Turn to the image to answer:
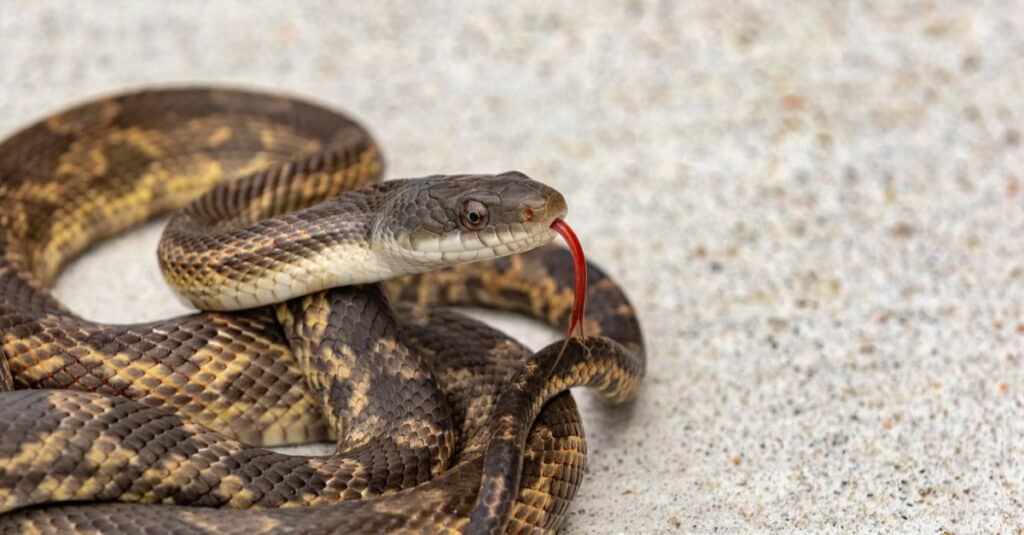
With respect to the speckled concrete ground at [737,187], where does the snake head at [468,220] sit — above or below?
above

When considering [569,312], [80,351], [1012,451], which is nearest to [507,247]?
[569,312]

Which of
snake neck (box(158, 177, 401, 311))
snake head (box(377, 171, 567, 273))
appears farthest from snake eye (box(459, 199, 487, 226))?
snake neck (box(158, 177, 401, 311))

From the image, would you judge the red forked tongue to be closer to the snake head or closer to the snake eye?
the snake head

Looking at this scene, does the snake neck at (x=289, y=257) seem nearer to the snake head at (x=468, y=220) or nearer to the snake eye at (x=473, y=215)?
the snake head at (x=468, y=220)

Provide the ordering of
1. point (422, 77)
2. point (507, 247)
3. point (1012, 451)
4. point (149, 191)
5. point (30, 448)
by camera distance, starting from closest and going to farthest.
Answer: point (30, 448) → point (507, 247) → point (1012, 451) → point (149, 191) → point (422, 77)

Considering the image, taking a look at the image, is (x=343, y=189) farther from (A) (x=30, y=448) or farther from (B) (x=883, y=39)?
(B) (x=883, y=39)

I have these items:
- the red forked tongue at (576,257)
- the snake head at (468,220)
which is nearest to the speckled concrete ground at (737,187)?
the red forked tongue at (576,257)
